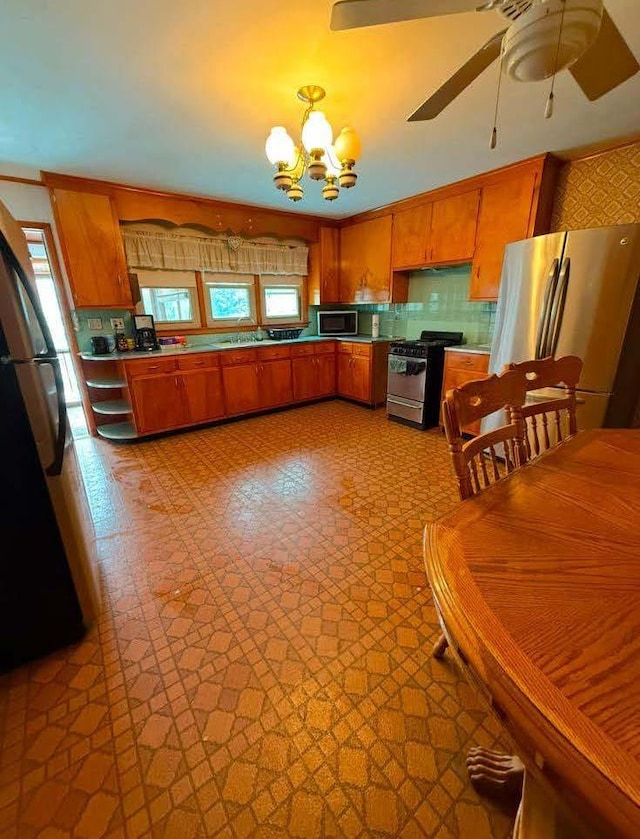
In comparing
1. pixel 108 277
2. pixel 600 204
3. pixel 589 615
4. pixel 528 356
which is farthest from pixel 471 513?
pixel 108 277

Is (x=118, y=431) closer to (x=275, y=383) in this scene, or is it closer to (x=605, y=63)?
(x=275, y=383)

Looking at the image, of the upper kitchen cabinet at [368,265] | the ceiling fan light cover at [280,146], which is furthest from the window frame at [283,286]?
the ceiling fan light cover at [280,146]

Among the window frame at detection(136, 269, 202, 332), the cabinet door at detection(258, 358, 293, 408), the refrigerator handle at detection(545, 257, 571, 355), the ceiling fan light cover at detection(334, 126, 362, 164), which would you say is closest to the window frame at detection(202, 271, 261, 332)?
the window frame at detection(136, 269, 202, 332)

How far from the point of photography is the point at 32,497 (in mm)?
1301

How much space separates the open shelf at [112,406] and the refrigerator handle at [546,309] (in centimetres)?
366

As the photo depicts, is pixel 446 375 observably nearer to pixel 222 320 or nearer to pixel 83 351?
pixel 222 320

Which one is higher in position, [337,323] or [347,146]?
[347,146]

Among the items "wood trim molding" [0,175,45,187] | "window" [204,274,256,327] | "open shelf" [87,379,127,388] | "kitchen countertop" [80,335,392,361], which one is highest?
"wood trim molding" [0,175,45,187]

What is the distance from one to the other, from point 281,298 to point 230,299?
0.77 meters

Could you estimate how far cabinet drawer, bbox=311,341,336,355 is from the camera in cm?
464

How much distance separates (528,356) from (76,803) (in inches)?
127

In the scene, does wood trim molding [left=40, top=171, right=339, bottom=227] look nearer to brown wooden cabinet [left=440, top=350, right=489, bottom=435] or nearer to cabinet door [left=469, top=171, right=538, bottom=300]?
cabinet door [left=469, top=171, right=538, bottom=300]

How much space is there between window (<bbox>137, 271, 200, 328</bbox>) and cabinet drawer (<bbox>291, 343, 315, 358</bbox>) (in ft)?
4.00

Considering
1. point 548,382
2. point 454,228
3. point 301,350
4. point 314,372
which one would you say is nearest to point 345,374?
point 314,372
